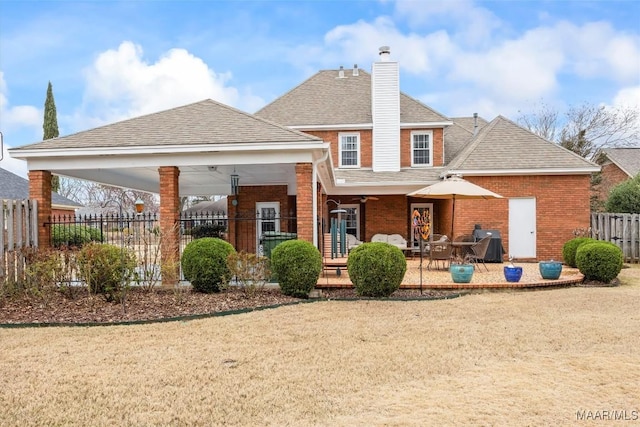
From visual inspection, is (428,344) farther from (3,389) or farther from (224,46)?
(224,46)

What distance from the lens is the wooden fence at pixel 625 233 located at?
52.4 ft

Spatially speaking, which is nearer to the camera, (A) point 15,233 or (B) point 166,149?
(A) point 15,233

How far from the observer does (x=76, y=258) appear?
28.0ft

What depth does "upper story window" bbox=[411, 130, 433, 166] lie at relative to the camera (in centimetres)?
2003

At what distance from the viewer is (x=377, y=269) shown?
8930 mm

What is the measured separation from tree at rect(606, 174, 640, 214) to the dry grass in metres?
11.5

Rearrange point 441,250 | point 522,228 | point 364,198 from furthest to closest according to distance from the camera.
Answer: point 364,198 → point 522,228 → point 441,250

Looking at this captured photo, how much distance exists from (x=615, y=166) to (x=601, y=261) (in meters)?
24.6

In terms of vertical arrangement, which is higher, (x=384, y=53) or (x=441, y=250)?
(x=384, y=53)

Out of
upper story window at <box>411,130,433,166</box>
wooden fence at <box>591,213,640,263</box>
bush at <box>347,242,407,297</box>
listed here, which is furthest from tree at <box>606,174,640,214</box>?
bush at <box>347,242,407,297</box>

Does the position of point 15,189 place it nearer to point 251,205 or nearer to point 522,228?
point 251,205

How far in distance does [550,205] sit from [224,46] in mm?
12237

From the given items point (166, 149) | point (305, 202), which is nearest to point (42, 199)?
point (166, 149)

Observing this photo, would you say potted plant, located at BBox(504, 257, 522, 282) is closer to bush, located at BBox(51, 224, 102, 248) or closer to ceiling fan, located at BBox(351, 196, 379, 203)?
ceiling fan, located at BBox(351, 196, 379, 203)
